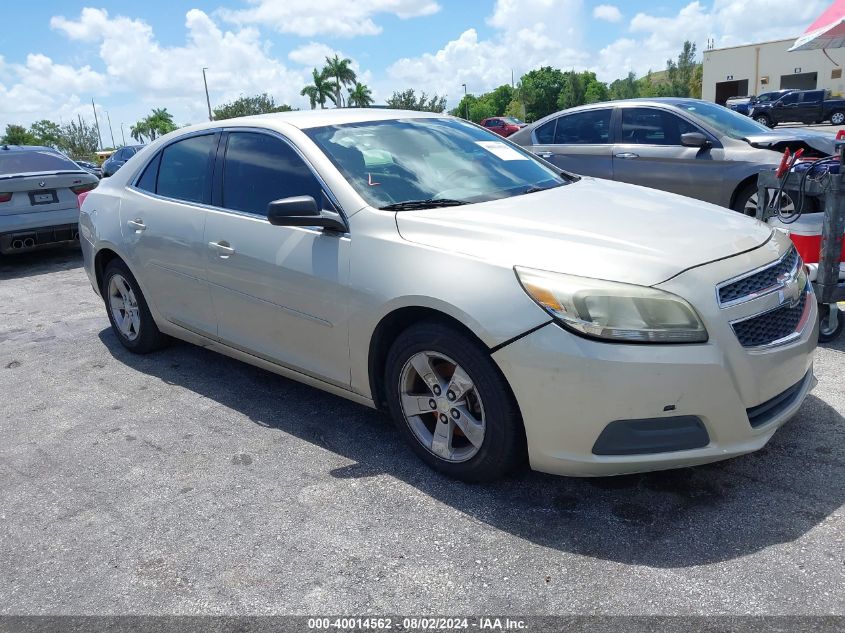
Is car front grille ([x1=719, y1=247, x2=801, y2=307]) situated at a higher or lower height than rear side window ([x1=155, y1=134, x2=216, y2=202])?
lower

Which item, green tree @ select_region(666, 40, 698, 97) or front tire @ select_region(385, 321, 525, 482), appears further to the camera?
green tree @ select_region(666, 40, 698, 97)

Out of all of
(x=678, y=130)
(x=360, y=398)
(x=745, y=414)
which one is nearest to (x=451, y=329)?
(x=360, y=398)

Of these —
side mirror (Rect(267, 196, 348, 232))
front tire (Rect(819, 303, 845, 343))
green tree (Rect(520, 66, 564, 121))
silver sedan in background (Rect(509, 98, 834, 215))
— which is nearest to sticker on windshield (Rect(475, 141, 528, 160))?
side mirror (Rect(267, 196, 348, 232))

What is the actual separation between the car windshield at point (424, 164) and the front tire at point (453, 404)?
765mm

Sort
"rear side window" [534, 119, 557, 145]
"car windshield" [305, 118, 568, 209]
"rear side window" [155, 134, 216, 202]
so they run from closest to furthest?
"car windshield" [305, 118, 568, 209] → "rear side window" [155, 134, 216, 202] → "rear side window" [534, 119, 557, 145]

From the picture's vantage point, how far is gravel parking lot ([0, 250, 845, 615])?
2504mm

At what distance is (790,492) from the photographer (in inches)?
117

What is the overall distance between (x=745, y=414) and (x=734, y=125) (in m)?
5.98

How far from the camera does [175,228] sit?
14.3ft

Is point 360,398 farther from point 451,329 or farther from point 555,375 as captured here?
point 555,375

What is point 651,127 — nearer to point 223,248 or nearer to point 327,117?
point 327,117

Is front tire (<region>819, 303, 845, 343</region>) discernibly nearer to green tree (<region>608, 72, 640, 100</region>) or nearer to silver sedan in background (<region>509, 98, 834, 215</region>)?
silver sedan in background (<region>509, 98, 834, 215</region>)

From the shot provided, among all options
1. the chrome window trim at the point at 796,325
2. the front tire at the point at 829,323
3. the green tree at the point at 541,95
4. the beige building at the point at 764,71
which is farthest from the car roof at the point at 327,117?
the green tree at the point at 541,95

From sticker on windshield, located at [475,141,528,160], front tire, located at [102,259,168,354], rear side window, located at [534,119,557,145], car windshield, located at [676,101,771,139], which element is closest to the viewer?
sticker on windshield, located at [475,141,528,160]
